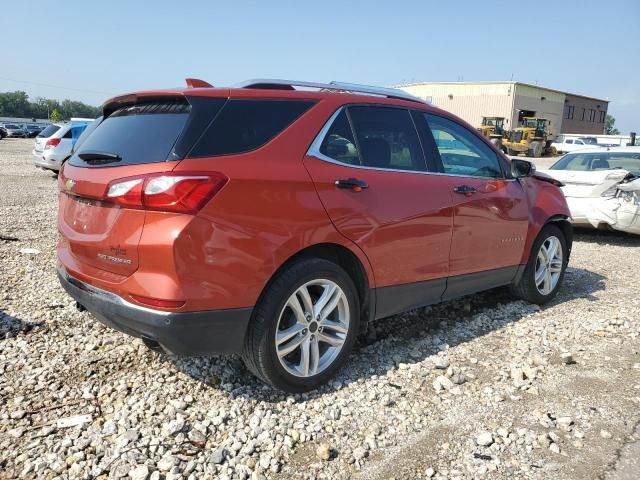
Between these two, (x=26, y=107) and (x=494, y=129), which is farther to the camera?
(x=26, y=107)

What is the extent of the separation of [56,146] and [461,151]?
1372 cm

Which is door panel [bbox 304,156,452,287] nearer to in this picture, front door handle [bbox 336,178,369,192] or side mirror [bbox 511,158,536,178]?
front door handle [bbox 336,178,369,192]

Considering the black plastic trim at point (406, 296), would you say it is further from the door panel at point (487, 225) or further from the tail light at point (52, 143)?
the tail light at point (52, 143)

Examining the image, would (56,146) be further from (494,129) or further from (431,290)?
(494,129)

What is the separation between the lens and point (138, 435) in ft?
9.00

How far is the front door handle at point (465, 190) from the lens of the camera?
3.97 meters

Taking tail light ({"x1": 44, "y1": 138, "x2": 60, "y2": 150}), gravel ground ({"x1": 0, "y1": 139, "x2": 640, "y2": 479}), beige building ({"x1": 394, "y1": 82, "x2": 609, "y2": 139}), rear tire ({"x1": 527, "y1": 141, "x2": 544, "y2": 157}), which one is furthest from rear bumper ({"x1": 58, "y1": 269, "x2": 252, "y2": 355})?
beige building ({"x1": 394, "y1": 82, "x2": 609, "y2": 139})

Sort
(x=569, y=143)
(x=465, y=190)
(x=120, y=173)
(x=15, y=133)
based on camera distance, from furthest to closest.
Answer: (x=15, y=133) → (x=569, y=143) → (x=465, y=190) → (x=120, y=173)

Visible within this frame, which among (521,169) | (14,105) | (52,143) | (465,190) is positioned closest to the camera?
(465,190)

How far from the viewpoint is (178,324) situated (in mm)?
2619

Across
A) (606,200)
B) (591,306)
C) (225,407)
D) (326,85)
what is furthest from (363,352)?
(606,200)

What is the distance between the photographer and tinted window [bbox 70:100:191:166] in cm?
275

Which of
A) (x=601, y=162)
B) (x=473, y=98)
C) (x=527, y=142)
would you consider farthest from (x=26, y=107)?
(x=601, y=162)

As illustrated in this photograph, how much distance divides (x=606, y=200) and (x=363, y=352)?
574 cm
